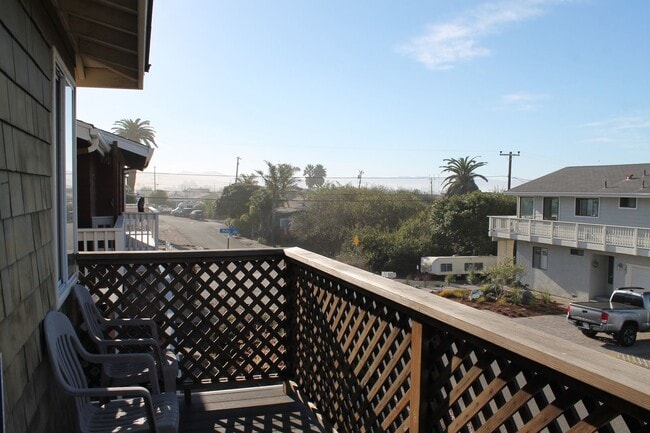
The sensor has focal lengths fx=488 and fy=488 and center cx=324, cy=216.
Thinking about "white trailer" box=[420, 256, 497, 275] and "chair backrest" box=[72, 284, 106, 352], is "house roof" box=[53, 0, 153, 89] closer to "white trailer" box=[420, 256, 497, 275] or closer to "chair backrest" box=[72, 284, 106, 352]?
"chair backrest" box=[72, 284, 106, 352]

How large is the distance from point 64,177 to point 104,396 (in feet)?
4.31

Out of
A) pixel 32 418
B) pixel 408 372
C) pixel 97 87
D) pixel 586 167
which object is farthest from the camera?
pixel 586 167

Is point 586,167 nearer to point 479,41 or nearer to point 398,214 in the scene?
point 479,41

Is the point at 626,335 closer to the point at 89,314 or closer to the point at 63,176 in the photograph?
the point at 89,314

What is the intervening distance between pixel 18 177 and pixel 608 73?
4050 centimetres

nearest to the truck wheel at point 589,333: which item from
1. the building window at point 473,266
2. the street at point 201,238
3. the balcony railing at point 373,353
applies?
the building window at point 473,266

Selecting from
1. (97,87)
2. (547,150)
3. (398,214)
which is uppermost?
(547,150)

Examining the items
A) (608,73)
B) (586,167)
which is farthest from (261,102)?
(586,167)

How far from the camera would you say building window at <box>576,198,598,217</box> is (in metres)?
21.4

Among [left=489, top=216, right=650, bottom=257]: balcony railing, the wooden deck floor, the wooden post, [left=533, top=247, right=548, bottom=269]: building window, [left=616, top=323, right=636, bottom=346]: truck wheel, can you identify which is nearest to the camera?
the wooden post

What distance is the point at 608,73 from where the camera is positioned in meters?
34.7

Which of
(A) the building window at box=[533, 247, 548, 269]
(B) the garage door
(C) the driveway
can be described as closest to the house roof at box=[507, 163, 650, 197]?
(A) the building window at box=[533, 247, 548, 269]

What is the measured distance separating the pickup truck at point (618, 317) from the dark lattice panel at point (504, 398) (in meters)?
14.5

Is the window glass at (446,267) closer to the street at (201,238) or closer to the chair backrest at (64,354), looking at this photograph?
the street at (201,238)
